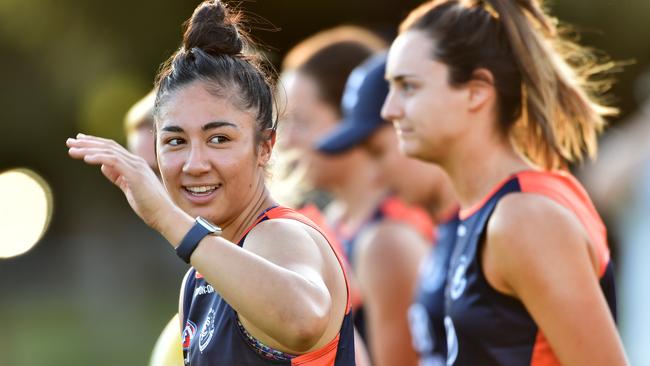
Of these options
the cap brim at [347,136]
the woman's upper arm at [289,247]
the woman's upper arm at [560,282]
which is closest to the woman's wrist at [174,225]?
the woman's upper arm at [289,247]

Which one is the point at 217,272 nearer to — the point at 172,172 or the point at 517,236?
the point at 172,172

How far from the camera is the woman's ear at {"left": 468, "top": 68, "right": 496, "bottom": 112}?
431 centimetres

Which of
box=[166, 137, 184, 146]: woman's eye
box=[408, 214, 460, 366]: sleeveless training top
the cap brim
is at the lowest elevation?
box=[408, 214, 460, 366]: sleeveless training top

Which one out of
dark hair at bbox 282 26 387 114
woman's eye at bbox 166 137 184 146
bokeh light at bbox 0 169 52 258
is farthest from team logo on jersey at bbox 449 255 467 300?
bokeh light at bbox 0 169 52 258

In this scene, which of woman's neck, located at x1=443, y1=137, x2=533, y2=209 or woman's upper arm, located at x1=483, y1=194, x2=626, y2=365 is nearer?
woman's upper arm, located at x1=483, y1=194, x2=626, y2=365

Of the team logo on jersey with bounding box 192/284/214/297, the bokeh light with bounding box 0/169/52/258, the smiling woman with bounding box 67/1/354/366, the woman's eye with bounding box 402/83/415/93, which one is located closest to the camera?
the smiling woman with bounding box 67/1/354/366

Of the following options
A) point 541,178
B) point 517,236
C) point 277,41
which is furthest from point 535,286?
point 277,41

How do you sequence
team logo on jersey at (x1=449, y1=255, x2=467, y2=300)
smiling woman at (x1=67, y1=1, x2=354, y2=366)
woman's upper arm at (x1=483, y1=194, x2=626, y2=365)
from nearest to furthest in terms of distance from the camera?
smiling woman at (x1=67, y1=1, x2=354, y2=366) < woman's upper arm at (x1=483, y1=194, x2=626, y2=365) < team logo on jersey at (x1=449, y1=255, x2=467, y2=300)

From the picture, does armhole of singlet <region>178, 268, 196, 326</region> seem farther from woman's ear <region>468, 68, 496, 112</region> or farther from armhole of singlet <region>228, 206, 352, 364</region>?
woman's ear <region>468, 68, 496, 112</region>

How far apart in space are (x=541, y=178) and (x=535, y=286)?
475 millimetres

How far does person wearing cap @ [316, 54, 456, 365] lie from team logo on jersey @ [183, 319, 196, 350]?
2.60 metres

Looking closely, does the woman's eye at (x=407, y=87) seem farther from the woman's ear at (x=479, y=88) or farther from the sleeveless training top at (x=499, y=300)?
the sleeveless training top at (x=499, y=300)

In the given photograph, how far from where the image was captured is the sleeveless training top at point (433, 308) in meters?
4.76

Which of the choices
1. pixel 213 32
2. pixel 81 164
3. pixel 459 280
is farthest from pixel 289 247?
pixel 81 164
